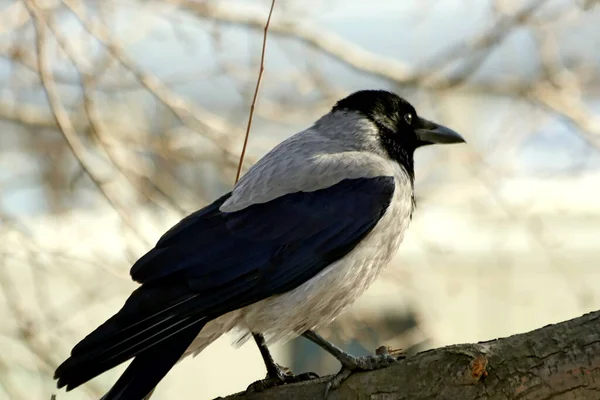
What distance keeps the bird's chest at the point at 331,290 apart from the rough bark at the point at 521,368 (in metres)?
0.83

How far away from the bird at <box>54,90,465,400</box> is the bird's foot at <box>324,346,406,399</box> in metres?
0.01

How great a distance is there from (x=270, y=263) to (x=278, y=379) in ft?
1.59

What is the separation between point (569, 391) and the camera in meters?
3.24

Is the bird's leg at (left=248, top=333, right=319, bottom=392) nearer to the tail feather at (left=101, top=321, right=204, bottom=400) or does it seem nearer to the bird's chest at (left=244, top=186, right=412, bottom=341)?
the bird's chest at (left=244, top=186, right=412, bottom=341)

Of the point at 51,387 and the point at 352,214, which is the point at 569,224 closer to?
the point at 51,387

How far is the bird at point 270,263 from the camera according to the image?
147 inches

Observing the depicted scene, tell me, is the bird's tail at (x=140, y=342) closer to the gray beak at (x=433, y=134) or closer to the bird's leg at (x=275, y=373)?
the bird's leg at (x=275, y=373)

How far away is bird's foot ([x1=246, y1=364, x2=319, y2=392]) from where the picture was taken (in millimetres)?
4129

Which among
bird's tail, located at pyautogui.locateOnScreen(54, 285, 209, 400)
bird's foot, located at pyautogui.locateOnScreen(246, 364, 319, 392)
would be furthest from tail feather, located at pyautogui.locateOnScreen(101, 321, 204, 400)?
bird's foot, located at pyautogui.locateOnScreen(246, 364, 319, 392)

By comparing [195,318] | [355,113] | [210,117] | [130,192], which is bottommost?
[195,318]

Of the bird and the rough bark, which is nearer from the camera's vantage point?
the rough bark

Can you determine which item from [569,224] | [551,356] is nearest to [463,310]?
[569,224]

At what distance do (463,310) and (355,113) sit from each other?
5.62 m

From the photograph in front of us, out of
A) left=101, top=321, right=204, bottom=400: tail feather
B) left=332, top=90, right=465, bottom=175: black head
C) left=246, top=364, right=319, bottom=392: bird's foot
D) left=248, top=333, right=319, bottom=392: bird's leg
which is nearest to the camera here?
left=101, top=321, right=204, bottom=400: tail feather
